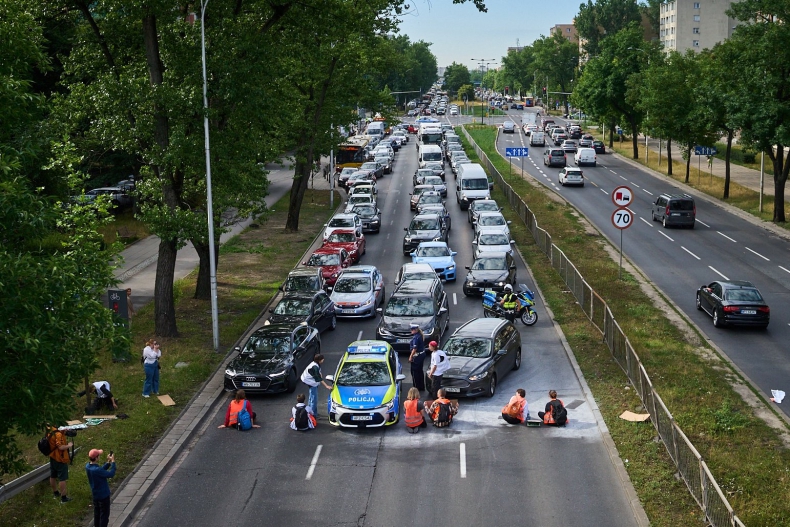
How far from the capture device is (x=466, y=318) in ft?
96.8

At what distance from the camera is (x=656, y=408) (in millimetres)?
18188

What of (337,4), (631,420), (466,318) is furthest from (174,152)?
(631,420)

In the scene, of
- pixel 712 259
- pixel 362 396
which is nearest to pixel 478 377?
pixel 362 396

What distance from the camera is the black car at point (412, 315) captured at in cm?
2559

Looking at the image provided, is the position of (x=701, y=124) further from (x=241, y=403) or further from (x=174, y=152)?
(x=241, y=403)

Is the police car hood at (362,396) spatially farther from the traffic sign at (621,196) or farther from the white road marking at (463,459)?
the traffic sign at (621,196)

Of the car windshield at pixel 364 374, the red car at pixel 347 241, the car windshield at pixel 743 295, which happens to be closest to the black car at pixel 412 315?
the car windshield at pixel 364 374

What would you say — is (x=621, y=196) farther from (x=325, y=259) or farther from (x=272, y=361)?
(x=272, y=361)

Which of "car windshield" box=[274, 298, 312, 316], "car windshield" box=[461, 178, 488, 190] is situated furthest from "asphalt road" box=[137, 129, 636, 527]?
"car windshield" box=[461, 178, 488, 190]

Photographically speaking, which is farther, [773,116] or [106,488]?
[773,116]

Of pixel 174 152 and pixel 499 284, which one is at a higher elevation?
pixel 174 152

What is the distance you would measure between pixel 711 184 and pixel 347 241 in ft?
117

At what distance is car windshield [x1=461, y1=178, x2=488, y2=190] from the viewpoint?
5447 cm

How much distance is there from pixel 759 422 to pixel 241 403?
37.2ft
